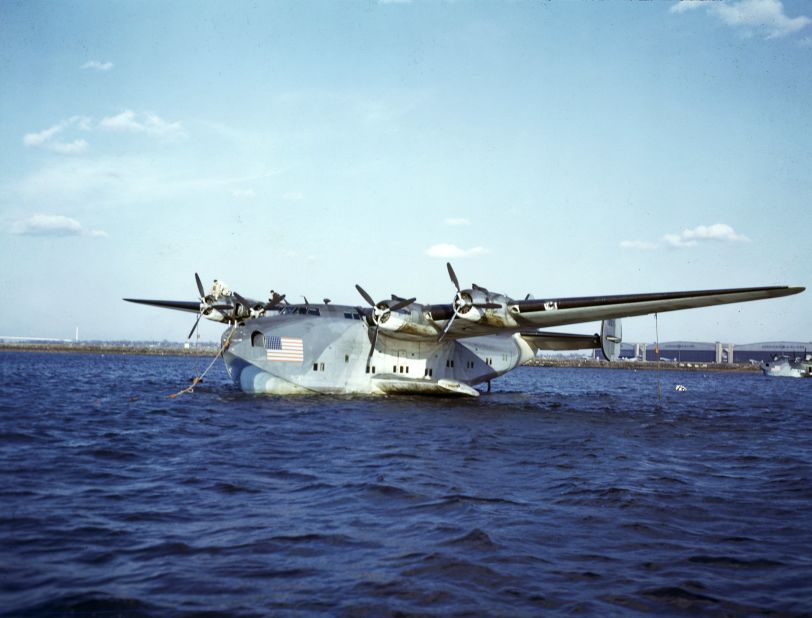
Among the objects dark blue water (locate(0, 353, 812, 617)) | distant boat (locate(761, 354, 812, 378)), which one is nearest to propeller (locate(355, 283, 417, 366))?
dark blue water (locate(0, 353, 812, 617))

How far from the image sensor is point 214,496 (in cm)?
850

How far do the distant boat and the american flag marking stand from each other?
90.8m

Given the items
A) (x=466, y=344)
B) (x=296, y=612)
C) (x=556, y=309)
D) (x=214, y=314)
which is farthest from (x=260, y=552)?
(x=466, y=344)

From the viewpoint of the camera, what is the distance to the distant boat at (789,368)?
301 feet

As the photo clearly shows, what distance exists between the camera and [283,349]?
2455cm

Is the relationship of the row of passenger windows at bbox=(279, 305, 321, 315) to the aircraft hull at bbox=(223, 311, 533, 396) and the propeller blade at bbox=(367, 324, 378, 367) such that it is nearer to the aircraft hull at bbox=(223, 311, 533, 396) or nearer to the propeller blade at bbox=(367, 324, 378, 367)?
the aircraft hull at bbox=(223, 311, 533, 396)

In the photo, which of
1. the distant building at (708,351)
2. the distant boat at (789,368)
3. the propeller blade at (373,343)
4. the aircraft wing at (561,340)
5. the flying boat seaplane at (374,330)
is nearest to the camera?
the flying boat seaplane at (374,330)

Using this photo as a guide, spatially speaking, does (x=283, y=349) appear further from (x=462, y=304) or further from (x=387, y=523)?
(x=387, y=523)

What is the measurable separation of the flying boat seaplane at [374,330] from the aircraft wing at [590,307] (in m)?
0.04

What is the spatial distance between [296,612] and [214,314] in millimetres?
22230

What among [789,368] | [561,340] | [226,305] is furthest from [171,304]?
[789,368]

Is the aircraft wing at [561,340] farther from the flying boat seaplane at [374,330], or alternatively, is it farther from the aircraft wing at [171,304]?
the aircraft wing at [171,304]

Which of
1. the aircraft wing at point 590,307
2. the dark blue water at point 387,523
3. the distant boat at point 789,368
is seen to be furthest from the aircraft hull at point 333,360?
the distant boat at point 789,368

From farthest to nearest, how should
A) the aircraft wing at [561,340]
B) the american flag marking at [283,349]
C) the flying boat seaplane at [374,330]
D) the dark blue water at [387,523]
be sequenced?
the aircraft wing at [561,340], the american flag marking at [283,349], the flying boat seaplane at [374,330], the dark blue water at [387,523]
